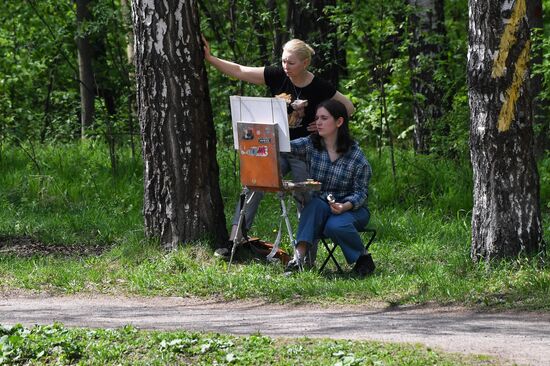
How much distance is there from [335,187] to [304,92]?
90 centimetres

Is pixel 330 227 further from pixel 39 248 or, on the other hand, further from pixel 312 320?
pixel 39 248

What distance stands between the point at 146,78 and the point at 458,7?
1291 centimetres

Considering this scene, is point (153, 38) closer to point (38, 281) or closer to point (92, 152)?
point (38, 281)

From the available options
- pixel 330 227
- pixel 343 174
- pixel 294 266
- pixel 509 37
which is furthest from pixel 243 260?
pixel 509 37

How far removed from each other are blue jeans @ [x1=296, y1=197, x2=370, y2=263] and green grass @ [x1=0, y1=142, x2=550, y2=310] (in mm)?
272

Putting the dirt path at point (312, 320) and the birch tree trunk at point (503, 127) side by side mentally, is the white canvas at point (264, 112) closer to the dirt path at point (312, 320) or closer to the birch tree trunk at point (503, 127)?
the dirt path at point (312, 320)

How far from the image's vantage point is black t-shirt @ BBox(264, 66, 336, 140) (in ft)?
30.2

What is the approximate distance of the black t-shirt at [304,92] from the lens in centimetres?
921

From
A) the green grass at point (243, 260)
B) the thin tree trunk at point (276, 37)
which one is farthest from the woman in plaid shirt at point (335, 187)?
the thin tree trunk at point (276, 37)

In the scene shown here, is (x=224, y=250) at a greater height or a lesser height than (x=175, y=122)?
lesser

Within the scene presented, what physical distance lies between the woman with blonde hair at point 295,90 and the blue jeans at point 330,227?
40cm

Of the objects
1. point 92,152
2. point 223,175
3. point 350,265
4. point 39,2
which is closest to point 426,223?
point 350,265

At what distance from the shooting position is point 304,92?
9.23 metres

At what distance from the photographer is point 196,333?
6887mm
